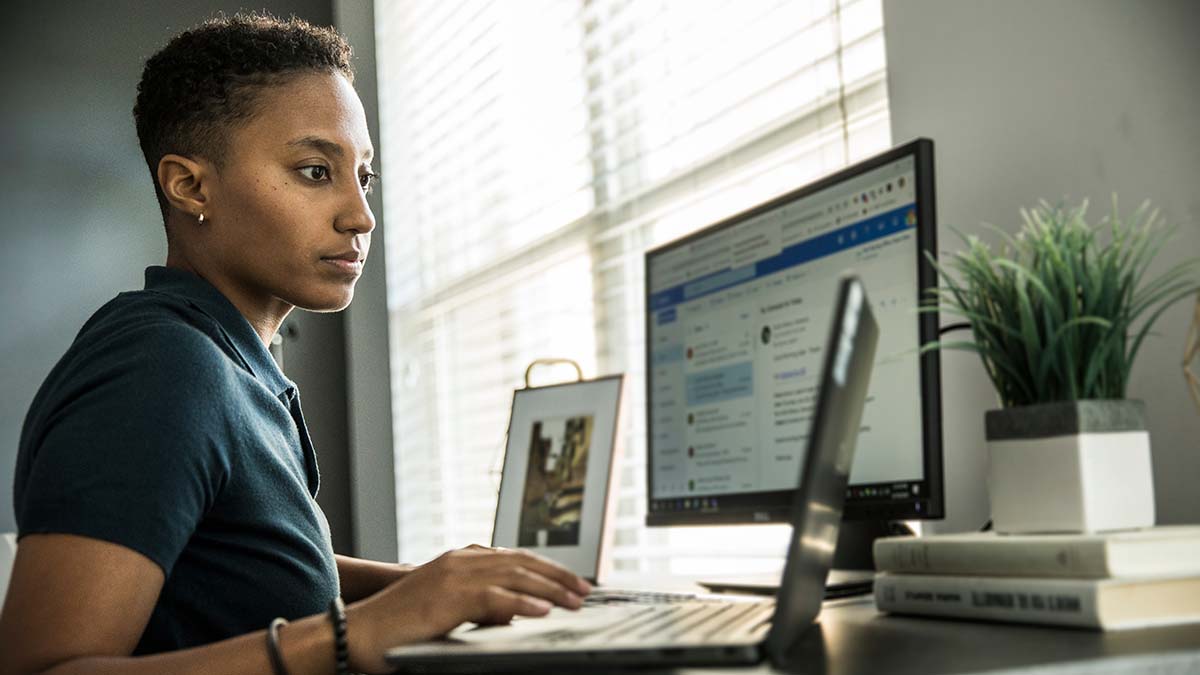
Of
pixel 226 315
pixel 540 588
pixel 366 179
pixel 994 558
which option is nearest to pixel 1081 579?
pixel 994 558

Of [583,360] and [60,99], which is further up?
[60,99]

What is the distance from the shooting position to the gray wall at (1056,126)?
1.06 meters

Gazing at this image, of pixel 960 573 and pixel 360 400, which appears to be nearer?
pixel 960 573

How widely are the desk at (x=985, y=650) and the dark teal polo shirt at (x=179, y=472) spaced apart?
480 millimetres

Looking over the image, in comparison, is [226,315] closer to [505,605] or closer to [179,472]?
[179,472]

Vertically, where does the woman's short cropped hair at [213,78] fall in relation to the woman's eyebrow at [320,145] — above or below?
above

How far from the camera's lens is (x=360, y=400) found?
3.33 m

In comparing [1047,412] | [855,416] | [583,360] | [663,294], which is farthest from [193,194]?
[583,360]

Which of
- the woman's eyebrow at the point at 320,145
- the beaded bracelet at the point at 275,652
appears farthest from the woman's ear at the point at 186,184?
the beaded bracelet at the point at 275,652

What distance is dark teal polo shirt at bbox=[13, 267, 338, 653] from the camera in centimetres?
88

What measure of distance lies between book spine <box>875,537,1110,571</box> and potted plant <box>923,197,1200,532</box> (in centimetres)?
4

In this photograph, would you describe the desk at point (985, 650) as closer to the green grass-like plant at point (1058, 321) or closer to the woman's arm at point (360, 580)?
the green grass-like plant at point (1058, 321)

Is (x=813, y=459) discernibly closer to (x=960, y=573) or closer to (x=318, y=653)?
(x=960, y=573)

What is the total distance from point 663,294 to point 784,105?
0.44 meters
